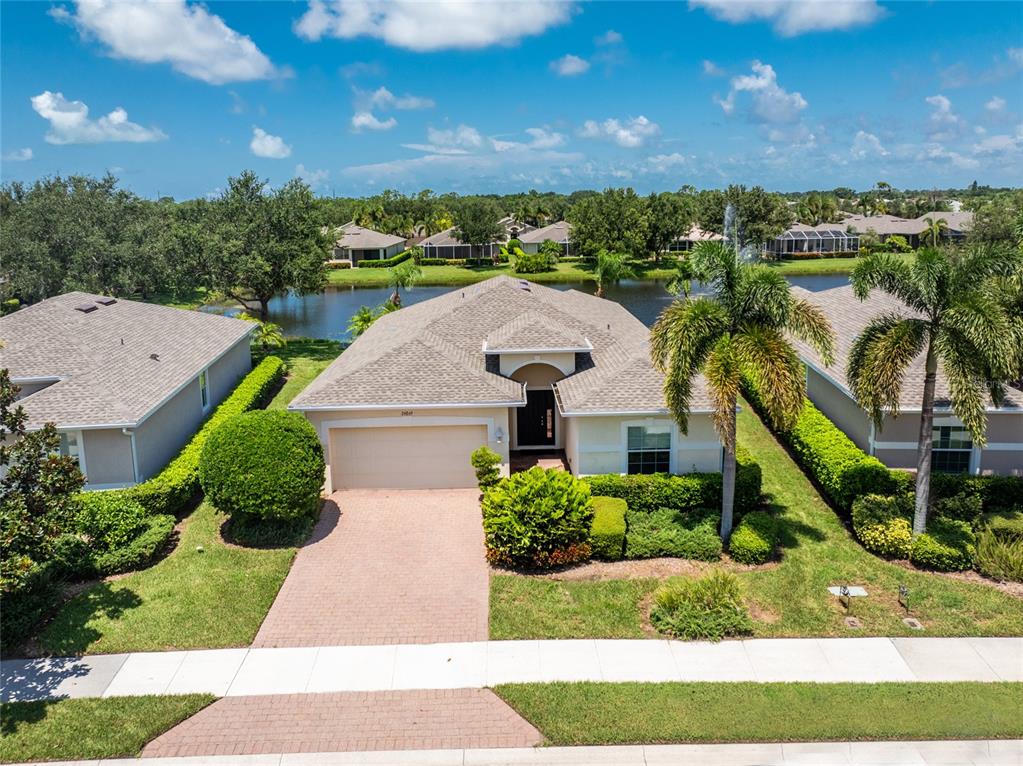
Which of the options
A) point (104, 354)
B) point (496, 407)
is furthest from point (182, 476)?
point (496, 407)

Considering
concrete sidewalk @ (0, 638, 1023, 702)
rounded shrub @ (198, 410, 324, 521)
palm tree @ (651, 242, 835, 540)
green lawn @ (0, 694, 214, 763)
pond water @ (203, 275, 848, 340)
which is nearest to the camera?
green lawn @ (0, 694, 214, 763)

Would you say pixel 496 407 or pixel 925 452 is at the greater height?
pixel 496 407

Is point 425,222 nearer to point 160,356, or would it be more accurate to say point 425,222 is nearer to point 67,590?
point 160,356

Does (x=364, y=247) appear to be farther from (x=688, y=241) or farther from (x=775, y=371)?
(x=775, y=371)

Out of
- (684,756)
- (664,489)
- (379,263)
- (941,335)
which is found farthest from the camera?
(379,263)

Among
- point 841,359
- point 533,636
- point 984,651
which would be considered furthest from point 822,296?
point 533,636

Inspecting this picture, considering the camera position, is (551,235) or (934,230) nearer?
(934,230)

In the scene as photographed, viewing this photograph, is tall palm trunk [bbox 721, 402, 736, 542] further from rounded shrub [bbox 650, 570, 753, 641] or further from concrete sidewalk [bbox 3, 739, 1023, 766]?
concrete sidewalk [bbox 3, 739, 1023, 766]

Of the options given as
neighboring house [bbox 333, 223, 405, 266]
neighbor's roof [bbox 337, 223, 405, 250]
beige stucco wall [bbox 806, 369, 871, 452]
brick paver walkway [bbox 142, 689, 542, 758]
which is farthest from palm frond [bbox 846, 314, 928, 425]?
neighboring house [bbox 333, 223, 405, 266]
